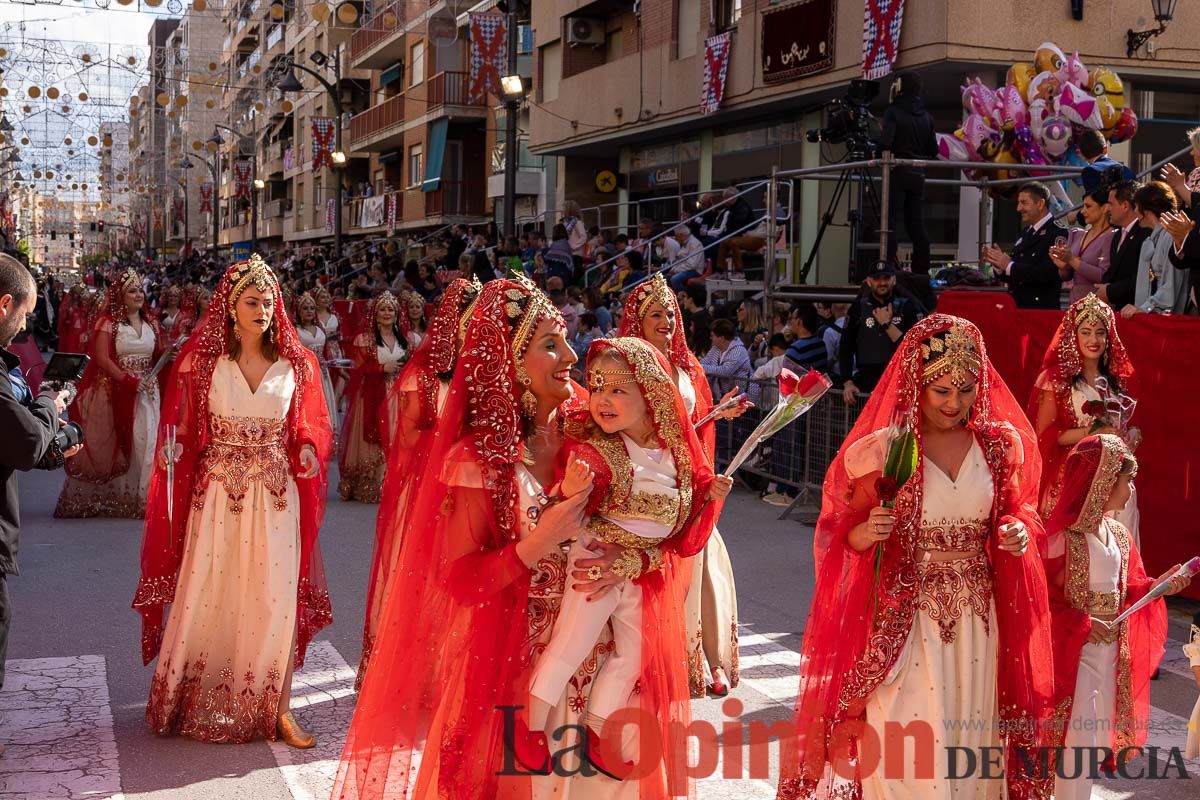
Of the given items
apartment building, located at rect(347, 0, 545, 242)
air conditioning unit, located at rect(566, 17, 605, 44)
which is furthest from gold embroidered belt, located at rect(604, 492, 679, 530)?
apartment building, located at rect(347, 0, 545, 242)

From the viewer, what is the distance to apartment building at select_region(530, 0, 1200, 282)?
54.6 ft

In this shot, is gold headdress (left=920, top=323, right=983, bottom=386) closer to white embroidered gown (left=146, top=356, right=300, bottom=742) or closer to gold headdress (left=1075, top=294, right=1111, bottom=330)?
gold headdress (left=1075, top=294, right=1111, bottom=330)

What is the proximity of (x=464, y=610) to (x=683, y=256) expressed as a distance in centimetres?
1431

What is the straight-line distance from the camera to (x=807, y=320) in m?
13.0

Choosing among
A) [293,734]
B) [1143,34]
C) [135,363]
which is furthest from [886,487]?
[1143,34]

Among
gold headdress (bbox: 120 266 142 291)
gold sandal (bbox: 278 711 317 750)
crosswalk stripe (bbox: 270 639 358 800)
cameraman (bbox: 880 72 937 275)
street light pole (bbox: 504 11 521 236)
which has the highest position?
street light pole (bbox: 504 11 521 236)

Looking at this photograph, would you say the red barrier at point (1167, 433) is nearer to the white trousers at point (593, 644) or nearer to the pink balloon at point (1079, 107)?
the pink balloon at point (1079, 107)

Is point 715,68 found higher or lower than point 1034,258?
higher

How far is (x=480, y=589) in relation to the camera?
13.3 feet

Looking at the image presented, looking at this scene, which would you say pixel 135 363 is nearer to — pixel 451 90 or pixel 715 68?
pixel 715 68

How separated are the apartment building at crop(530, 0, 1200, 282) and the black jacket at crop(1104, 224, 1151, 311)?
13.6 feet

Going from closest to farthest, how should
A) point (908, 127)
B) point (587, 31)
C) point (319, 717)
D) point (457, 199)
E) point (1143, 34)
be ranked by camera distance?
point (319, 717) → point (908, 127) → point (1143, 34) → point (587, 31) → point (457, 199)

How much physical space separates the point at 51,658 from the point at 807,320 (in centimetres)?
776

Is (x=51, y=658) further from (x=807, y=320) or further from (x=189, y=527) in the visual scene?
(x=807, y=320)
